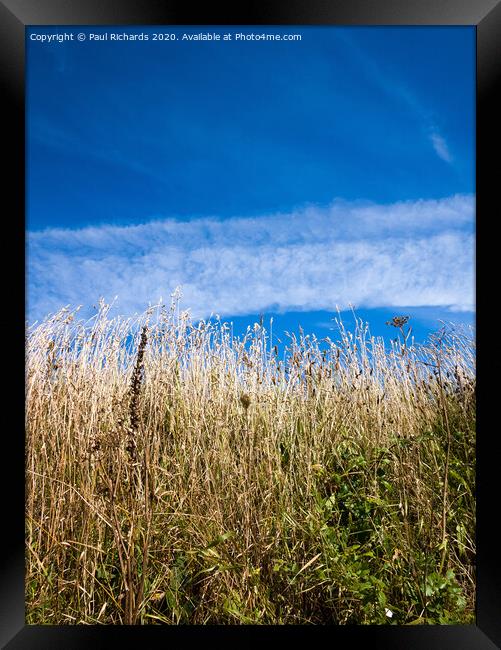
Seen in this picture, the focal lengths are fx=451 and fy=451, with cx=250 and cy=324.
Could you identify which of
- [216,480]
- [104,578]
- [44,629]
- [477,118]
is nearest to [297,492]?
[216,480]

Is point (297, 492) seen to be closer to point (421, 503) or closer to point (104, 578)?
point (421, 503)

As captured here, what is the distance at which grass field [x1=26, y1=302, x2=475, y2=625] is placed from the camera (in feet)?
5.37

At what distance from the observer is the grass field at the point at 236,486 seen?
1638 millimetres

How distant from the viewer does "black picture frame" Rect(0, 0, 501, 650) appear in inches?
55.7

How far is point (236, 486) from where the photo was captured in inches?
75.2

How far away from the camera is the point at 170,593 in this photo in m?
1.63

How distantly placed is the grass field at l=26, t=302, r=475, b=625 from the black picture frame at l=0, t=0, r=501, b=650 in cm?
15
